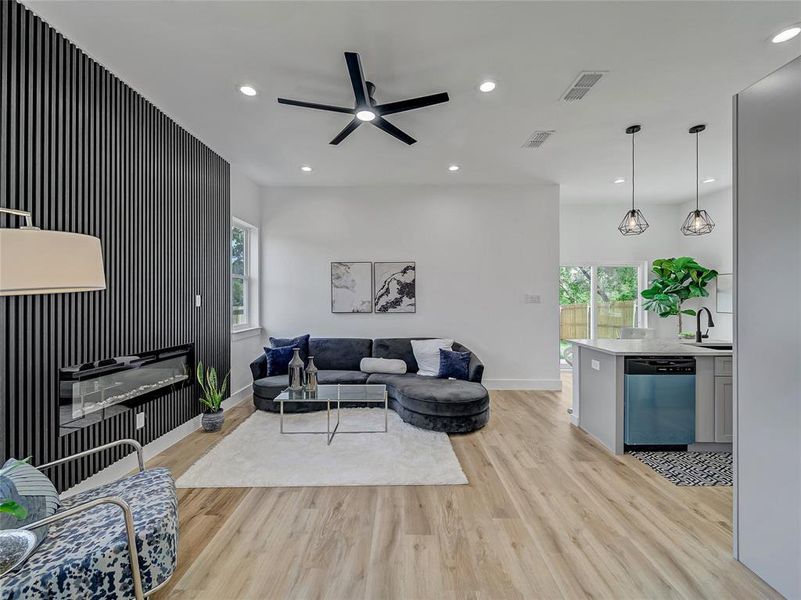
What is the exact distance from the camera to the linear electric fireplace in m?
2.31

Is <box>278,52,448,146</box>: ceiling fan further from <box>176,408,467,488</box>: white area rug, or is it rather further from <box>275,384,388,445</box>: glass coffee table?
<box>176,408,467,488</box>: white area rug

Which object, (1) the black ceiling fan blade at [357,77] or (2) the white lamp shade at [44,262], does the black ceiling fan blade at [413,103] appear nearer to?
(1) the black ceiling fan blade at [357,77]

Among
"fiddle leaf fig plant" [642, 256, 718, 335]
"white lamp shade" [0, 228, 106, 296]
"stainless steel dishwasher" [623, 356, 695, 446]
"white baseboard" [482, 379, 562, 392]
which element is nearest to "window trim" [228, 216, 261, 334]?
"white baseboard" [482, 379, 562, 392]

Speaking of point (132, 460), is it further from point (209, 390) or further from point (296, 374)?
point (296, 374)

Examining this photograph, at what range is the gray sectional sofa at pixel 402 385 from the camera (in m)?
3.59

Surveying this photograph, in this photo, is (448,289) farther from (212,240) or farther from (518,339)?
(212,240)

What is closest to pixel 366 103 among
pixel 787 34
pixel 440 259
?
pixel 787 34

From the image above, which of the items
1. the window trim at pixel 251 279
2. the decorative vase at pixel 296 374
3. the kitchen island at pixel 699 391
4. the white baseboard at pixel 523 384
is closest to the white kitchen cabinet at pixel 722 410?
the kitchen island at pixel 699 391

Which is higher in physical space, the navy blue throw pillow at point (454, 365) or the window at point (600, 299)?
the window at point (600, 299)

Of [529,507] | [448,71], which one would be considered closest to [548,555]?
[529,507]

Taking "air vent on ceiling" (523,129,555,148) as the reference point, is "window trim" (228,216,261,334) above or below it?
below

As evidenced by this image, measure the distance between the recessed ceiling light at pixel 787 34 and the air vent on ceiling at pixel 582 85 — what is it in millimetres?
950

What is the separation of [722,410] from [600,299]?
3.71 meters

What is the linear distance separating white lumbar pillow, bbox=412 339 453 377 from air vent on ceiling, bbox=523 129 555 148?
8.38ft
